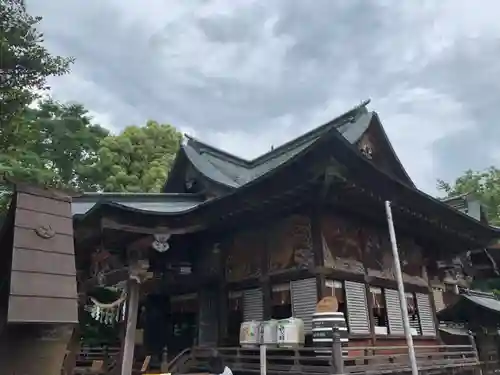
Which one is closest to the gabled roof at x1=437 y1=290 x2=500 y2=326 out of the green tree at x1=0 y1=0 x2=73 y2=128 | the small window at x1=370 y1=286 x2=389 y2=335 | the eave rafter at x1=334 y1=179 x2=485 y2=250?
the eave rafter at x1=334 y1=179 x2=485 y2=250

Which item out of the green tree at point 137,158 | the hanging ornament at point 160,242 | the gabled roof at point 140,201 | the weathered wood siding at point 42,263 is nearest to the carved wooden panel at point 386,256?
the gabled roof at point 140,201

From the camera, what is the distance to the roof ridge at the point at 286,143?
12477 mm

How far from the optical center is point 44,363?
1.96m

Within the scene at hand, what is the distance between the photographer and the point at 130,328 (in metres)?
8.29

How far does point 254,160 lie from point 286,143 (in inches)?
53.2

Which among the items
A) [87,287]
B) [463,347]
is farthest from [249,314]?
[463,347]

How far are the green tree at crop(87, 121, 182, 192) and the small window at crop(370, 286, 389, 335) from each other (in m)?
15.0

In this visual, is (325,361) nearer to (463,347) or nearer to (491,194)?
(463,347)

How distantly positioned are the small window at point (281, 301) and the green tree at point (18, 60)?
5894 millimetres

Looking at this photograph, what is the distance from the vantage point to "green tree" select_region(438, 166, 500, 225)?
30.8 metres

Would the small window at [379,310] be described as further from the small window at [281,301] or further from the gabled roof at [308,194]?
the small window at [281,301]

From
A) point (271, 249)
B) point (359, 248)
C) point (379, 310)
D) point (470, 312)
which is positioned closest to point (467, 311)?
point (470, 312)

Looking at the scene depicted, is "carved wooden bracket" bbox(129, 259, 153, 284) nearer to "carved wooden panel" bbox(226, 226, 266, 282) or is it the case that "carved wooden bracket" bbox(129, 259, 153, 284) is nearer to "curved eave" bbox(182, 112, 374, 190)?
"carved wooden panel" bbox(226, 226, 266, 282)

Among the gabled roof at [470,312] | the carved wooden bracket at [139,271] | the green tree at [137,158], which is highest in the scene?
the green tree at [137,158]
